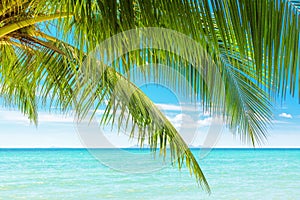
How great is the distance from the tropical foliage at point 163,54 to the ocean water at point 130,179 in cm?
917

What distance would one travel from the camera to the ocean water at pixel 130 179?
16047mm

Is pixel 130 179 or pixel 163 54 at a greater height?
pixel 163 54

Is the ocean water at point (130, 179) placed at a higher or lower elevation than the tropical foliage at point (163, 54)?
lower

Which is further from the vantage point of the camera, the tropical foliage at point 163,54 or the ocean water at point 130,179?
the ocean water at point 130,179

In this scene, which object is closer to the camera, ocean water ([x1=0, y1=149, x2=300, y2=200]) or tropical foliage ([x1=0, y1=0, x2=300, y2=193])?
tropical foliage ([x1=0, y1=0, x2=300, y2=193])

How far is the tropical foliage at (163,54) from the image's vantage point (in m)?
1.47

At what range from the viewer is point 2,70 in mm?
3717

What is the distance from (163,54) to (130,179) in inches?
614

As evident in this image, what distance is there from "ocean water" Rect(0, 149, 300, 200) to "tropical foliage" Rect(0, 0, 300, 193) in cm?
917

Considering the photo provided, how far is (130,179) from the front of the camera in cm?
1759

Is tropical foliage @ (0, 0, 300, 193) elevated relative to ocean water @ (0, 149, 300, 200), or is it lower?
elevated

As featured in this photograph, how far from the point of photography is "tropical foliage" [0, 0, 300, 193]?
147 cm

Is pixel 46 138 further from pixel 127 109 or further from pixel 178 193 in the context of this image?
pixel 127 109

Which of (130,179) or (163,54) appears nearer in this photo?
(163,54)
